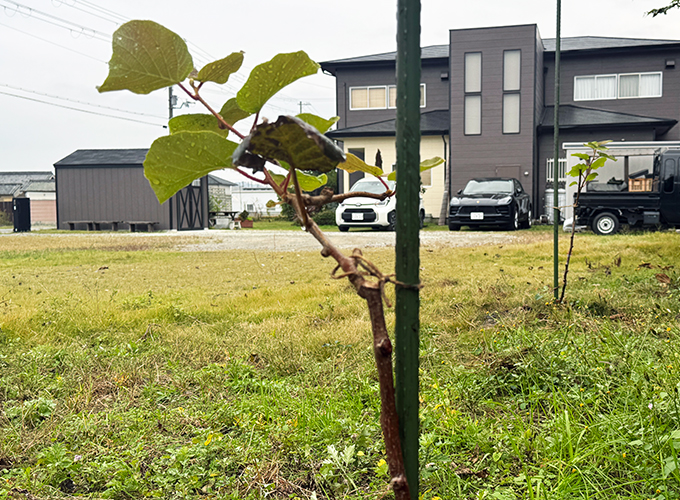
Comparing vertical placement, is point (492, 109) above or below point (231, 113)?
above

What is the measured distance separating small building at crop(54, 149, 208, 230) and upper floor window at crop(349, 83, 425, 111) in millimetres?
6979

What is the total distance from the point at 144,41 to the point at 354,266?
1.22ft

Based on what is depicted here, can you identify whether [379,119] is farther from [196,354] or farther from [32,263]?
[196,354]

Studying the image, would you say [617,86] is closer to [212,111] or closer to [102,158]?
[102,158]

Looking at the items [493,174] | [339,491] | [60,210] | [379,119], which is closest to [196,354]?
[339,491]

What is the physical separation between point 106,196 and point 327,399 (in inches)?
870

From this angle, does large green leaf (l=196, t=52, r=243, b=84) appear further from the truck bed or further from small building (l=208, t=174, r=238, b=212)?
small building (l=208, t=174, r=238, b=212)

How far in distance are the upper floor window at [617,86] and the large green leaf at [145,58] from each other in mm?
21706

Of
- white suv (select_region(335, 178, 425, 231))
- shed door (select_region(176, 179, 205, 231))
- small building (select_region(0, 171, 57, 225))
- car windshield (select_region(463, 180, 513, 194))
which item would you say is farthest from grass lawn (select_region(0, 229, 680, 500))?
small building (select_region(0, 171, 57, 225))

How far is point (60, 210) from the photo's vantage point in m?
22.4

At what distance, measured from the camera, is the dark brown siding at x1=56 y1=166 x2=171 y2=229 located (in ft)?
70.5

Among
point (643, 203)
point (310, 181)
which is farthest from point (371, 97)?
point (310, 181)

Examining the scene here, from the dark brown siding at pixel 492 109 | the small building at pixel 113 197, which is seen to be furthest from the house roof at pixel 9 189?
the dark brown siding at pixel 492 109

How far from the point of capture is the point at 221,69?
774mm
